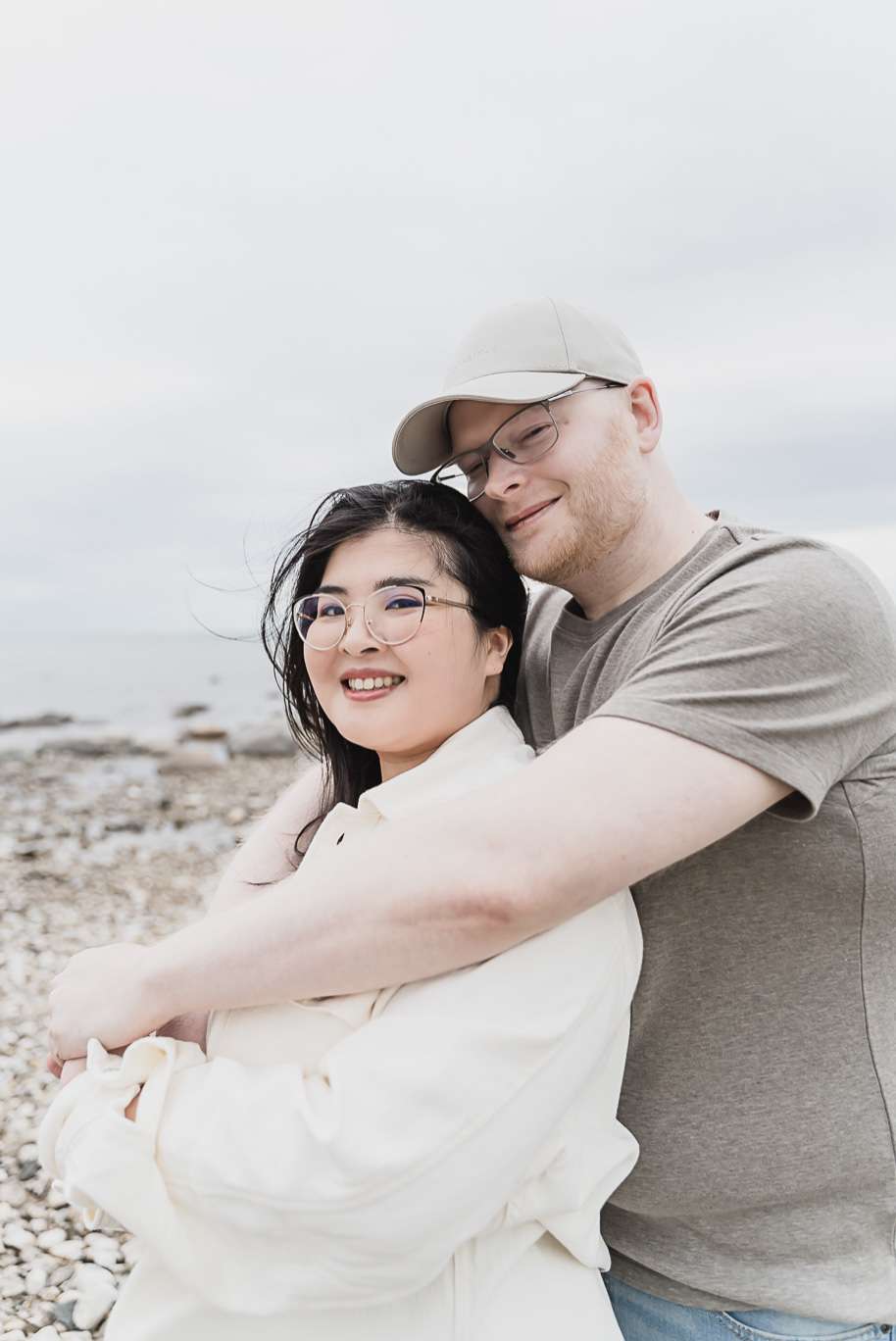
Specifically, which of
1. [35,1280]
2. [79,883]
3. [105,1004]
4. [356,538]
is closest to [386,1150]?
[105,1004]

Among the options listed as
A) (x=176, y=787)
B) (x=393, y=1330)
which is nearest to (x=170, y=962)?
(x=393, y=1330)

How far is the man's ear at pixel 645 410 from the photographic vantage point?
286 centimetres

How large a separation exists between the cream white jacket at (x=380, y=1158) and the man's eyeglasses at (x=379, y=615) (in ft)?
2.16

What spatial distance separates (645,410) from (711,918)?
1.60 metres

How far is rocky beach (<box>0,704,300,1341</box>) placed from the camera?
3.66m

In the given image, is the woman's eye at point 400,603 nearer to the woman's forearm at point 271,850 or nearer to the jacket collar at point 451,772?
the jacket collar at point 451,772

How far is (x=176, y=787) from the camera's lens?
14688 mm

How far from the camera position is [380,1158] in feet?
4.99

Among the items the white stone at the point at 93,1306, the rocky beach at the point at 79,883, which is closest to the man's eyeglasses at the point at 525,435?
the rocky beach at the point at 79,883

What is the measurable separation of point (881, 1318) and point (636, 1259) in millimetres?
539

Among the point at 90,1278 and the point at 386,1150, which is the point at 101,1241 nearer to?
the point at 90,1278

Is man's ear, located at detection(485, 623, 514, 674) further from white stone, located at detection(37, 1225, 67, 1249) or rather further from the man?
white stone, located at detection(37, 1225, 67, 1249)

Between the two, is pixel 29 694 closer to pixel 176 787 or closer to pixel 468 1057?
pixel 176 787

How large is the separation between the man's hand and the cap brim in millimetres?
1563
